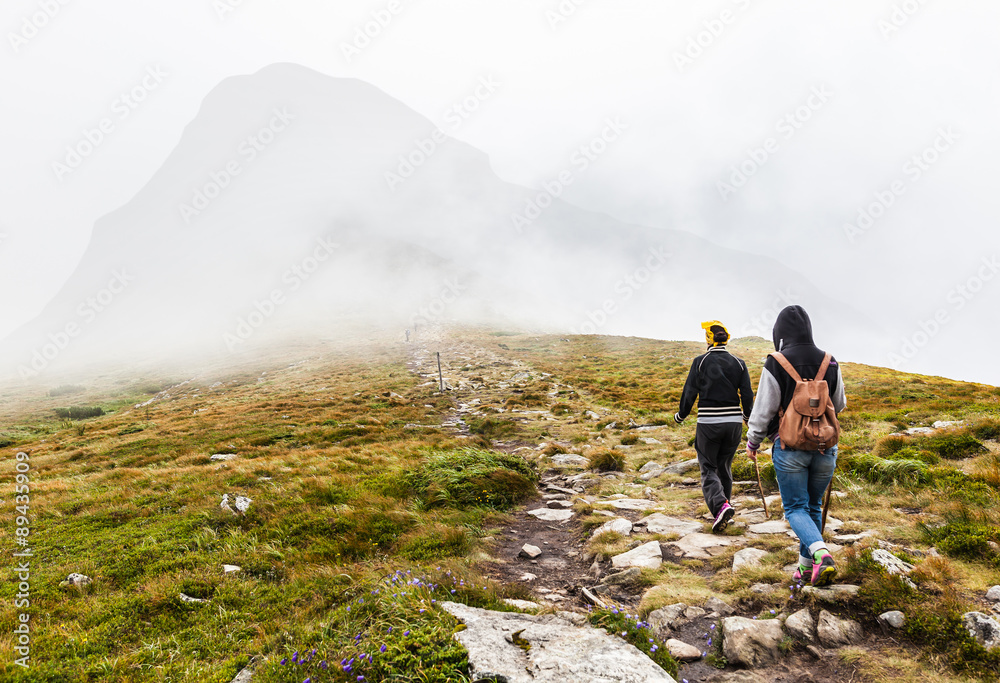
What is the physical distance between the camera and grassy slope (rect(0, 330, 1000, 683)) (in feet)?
13.7

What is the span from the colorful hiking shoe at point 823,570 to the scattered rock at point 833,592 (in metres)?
0.07

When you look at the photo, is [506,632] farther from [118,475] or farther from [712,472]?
[118,475]

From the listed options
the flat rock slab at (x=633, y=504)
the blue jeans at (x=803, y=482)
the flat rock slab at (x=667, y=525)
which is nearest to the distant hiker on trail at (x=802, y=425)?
the blue jeans at (x=803, y=482)

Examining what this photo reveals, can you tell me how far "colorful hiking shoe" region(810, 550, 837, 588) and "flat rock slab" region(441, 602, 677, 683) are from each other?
2.31 m

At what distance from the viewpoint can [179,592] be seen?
549 centimetres

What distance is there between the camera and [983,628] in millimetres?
3492

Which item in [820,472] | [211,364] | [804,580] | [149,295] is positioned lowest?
[211,364]

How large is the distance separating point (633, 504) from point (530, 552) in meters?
2.76

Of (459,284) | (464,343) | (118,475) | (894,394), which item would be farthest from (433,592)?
(459,284)

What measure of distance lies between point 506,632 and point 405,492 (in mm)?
5711

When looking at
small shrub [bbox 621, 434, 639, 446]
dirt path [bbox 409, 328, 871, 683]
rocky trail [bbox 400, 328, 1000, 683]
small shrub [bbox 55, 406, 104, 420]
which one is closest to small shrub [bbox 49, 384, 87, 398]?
small shrub [bbox 55, 406, 104, 420]

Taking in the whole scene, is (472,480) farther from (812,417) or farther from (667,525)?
(812,417)

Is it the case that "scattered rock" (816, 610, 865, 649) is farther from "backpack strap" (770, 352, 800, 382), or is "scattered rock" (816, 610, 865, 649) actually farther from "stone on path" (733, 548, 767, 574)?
"backpack strap" (770, 352, 800, 382)

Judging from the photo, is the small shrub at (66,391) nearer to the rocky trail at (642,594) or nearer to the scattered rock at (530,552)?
the rocky trail at (642,594)
